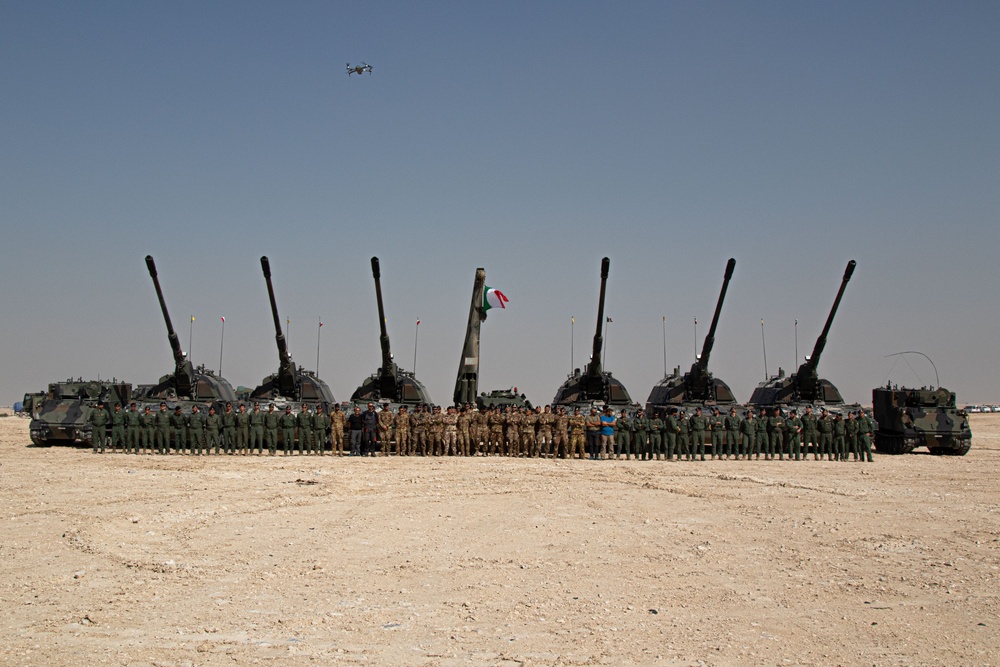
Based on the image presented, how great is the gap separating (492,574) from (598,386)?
17153mm

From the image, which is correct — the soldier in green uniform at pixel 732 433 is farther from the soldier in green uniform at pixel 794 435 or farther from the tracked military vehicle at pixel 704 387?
the tracked military vehicle at pixel 704 387

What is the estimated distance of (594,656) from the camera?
200 inches

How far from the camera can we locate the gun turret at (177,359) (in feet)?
76.5

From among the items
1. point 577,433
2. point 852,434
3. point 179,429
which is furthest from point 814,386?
point 179,429

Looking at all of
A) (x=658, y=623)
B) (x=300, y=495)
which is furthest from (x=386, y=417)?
(x=658, y=623)

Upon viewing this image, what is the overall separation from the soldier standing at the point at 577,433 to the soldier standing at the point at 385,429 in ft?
12.3

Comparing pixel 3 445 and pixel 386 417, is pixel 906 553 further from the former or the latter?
pixel 3 445

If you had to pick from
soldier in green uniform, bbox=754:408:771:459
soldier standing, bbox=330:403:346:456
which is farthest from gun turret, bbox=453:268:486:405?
soldier in green uniform, bbox=754:408:771:459

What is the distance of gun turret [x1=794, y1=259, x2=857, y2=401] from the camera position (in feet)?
78.0

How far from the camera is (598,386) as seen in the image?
79.2 ft

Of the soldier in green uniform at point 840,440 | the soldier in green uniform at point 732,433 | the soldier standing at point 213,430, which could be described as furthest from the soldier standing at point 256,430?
the soldier in green uniform at point 840,440

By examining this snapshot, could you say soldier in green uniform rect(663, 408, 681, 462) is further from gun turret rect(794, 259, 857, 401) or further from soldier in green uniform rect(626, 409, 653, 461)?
gun turret rect(794, 259, 857, 401)

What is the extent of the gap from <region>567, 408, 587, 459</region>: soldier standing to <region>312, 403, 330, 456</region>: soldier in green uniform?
399cm

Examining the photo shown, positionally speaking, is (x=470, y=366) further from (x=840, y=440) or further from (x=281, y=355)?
(x=840, y=440)
